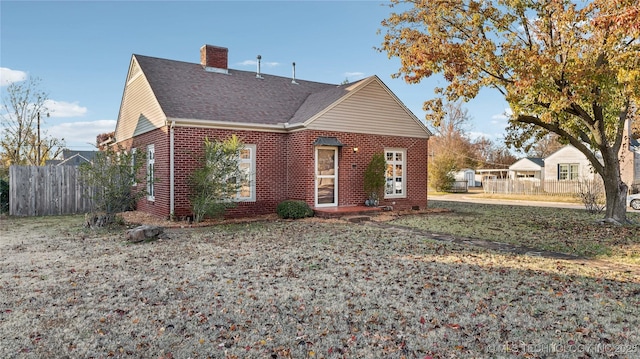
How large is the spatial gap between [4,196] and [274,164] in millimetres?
10303

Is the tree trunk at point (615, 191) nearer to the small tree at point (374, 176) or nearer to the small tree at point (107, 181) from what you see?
the small tree at point (374, 176)

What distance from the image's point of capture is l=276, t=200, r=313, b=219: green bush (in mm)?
12680

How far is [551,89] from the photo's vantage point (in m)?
10.3

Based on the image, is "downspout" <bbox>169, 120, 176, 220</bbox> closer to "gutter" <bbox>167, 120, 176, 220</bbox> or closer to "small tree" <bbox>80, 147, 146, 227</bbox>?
"gutter" <bbox>167, 120, 176, 220</bbox>

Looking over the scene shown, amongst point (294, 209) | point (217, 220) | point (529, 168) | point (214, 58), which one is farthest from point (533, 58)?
point (529, 168)

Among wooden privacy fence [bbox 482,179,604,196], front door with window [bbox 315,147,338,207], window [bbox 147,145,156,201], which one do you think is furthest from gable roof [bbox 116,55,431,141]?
wooden privacy fence [bbox 482,179,604,196]

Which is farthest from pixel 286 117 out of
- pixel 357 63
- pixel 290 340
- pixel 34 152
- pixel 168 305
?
pixel 34 152

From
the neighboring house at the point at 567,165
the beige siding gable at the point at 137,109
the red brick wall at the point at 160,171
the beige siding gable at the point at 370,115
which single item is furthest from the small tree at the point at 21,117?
the neighboring house at the point at 567,165

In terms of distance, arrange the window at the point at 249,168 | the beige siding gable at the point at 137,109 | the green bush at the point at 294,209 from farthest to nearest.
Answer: the window at the point at 249,168, the beige siding gable at the point at 137,109, the green bush at the point at 294,209

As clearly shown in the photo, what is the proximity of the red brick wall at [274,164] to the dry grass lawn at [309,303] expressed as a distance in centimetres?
453

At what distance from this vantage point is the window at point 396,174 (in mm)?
15258

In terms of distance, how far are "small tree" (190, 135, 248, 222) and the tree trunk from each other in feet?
37.0

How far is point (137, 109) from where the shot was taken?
15250 millimetres

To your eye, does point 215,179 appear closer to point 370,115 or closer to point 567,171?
point 370,115
